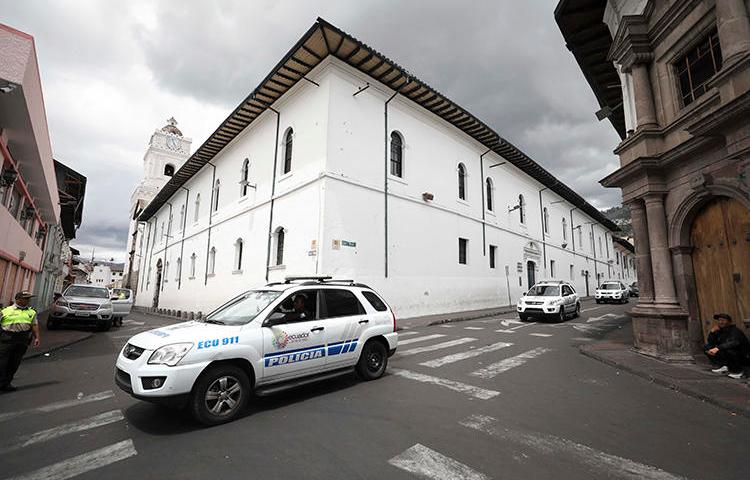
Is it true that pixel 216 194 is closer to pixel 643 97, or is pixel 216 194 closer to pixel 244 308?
pixel 244 308

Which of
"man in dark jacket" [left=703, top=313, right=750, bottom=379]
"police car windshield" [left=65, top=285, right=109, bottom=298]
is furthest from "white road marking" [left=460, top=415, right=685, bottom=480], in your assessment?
"police car windshield" [left=65, top=285, right=109, bottom=298]

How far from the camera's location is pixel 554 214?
3388 centimetres

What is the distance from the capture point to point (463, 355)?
8406mm

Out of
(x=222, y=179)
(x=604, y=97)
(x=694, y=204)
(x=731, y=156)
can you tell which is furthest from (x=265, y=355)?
(x=222, y=179)

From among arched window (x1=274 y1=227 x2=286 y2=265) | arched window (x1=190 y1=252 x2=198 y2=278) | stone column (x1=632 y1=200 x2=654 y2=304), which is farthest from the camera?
arched window (x1=190 y1=252 x2=198 y2=278)

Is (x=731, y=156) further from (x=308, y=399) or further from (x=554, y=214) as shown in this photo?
(x=554, y=214)

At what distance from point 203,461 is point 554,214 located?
3611cm

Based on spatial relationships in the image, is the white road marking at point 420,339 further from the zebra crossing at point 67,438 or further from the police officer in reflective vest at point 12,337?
the police officer in reflective vest at point 12,337

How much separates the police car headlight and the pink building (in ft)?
20.0

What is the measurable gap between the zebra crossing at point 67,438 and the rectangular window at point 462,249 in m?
17.9

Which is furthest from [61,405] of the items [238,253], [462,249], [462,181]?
[462,181]

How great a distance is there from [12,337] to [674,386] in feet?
37.1

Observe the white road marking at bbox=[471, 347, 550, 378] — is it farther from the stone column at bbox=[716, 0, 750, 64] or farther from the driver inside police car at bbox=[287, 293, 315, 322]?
the stone column at bbox=[716, 0, 750, 64]

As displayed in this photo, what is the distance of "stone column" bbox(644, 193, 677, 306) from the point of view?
8281 mm
